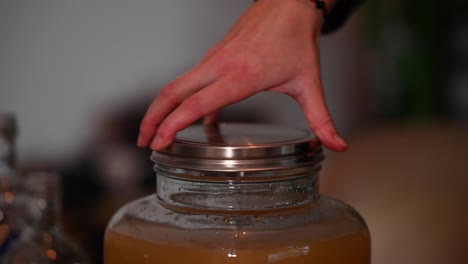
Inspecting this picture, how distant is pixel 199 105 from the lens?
28.1 inches

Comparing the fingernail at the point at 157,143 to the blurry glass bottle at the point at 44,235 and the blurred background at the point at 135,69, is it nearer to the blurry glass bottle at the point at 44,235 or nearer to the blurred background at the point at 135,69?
the blurry glass bottle at the point at 44,235

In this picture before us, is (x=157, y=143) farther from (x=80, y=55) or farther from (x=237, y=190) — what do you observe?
(x=80, y=55)

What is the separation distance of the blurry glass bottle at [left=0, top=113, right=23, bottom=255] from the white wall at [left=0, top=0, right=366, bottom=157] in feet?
6.01

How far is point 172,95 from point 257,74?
0.33 feet

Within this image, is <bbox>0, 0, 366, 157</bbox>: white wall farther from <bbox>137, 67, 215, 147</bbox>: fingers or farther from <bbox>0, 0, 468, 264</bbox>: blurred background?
<bbox>137, 67, 215, 147</bbox>: fingers

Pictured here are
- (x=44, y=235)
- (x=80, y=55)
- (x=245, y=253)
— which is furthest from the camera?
(x=80, y=55)

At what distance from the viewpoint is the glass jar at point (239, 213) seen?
672mm

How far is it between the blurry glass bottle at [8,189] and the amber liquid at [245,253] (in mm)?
174

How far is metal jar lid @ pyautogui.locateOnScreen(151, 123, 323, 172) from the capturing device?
2.29ft

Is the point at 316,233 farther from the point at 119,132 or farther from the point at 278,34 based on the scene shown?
the point at 119,132

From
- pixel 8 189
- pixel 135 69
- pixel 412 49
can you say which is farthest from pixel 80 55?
pixel 8 189

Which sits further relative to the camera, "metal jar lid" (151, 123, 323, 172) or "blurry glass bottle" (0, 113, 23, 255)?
"blurry glass bottle" (0, 113, 23, 255)

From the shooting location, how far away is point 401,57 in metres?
2.69

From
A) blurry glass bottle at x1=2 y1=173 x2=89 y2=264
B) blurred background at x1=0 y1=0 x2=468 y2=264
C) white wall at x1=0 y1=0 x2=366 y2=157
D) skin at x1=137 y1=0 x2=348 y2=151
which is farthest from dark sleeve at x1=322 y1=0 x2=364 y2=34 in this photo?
white wall at x1=0 y1=0 x2=366 y2=157
